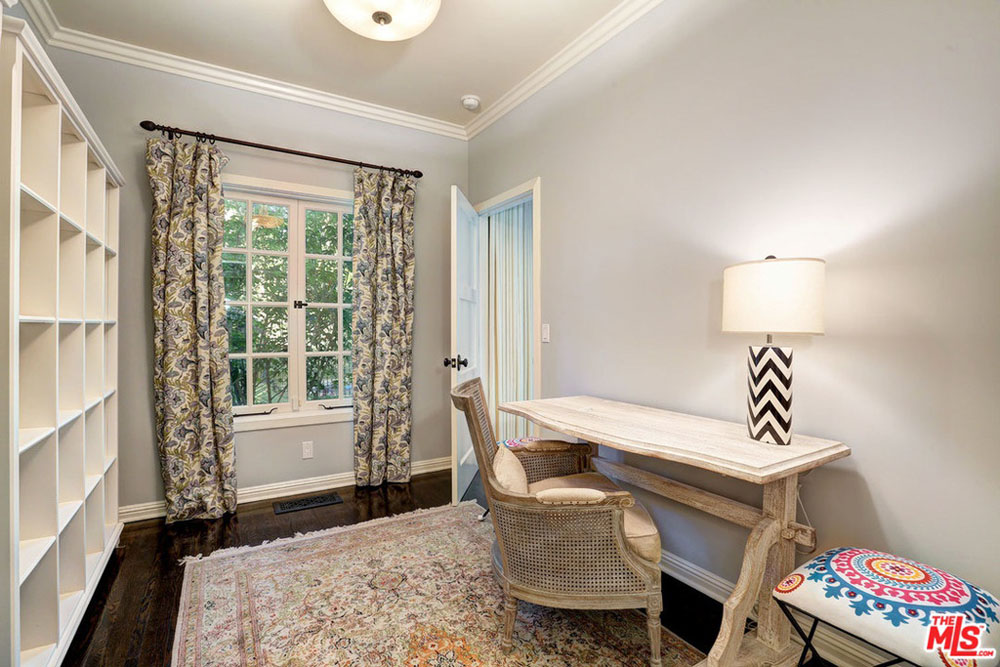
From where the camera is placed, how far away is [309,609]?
1.82 metres

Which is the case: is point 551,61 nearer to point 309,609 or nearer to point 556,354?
point 556,354

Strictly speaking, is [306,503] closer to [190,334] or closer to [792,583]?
[190,334]

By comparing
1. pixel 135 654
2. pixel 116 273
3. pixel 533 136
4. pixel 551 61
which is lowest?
pixel 135 654

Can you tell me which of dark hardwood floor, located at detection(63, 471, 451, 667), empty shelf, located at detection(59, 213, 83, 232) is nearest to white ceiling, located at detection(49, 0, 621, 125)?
empty shelf, located at detection(59, 213, 83, 232)

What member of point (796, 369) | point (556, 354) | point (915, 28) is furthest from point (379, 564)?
point (915, 28)

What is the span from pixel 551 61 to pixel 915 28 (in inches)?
70.7

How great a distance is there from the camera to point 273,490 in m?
3.04

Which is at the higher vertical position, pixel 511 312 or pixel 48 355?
pixel 511 312

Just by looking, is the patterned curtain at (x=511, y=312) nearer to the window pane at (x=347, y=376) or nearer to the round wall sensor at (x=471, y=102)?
the round wall sensor at (x=471, y=102)

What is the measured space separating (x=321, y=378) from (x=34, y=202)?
205cm

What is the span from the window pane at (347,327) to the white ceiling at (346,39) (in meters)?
1.53

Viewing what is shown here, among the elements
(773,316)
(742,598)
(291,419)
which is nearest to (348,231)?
(291,419)

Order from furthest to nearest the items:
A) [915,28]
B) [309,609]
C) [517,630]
→ 1. [309,609]
2. [517,630]
3. [915,28]

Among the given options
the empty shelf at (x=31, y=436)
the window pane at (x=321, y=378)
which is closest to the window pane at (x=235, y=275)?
the window pane at (x=321, y=378)
